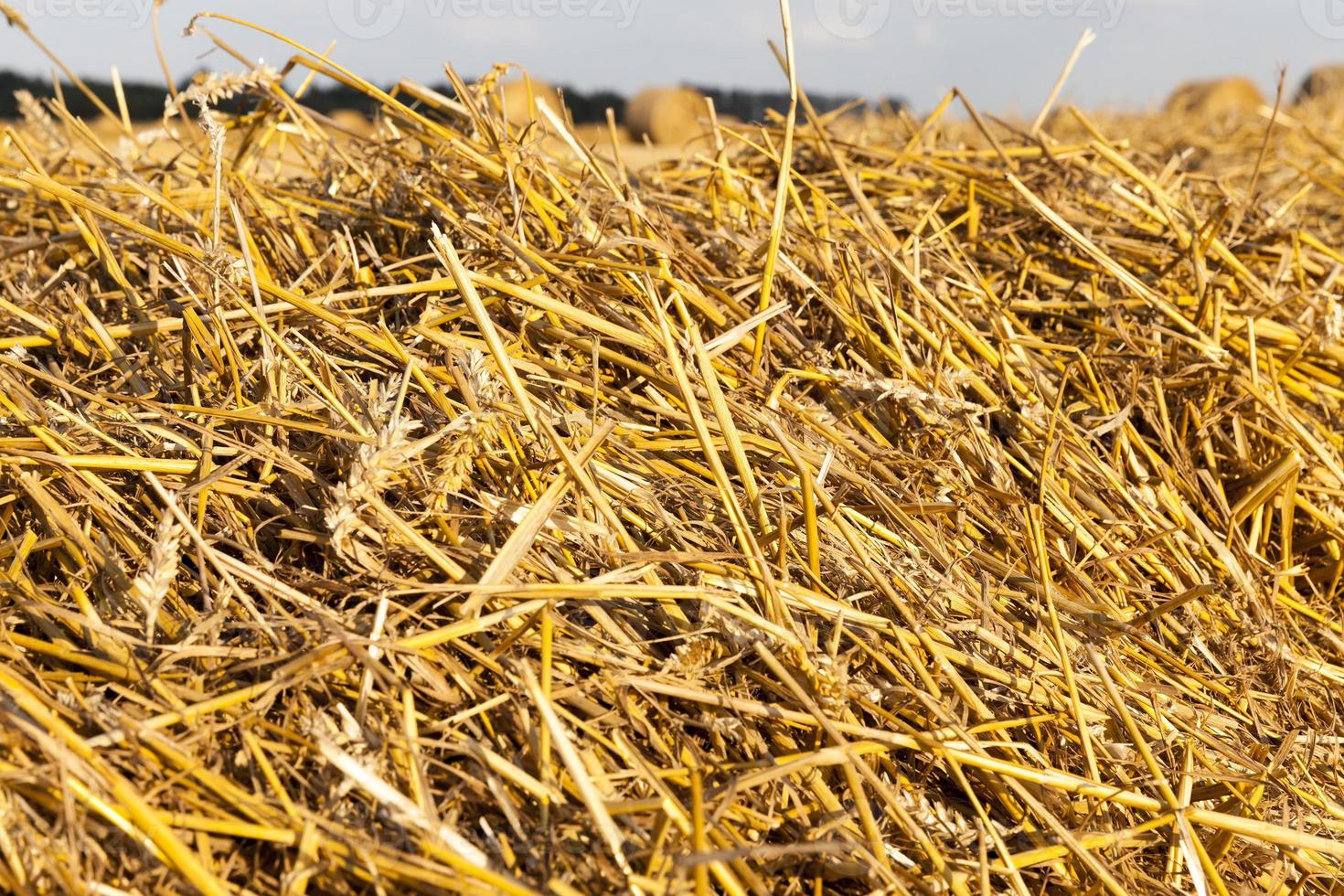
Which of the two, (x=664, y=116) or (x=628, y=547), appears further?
(x=664, y=116)

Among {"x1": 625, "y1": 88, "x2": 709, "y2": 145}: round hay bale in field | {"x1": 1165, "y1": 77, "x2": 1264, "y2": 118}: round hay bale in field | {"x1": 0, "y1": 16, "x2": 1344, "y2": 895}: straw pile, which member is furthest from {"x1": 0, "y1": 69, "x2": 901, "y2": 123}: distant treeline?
{"x1": 0, "y1": 16, "x2": 1344, "y2": 895}: straw pile

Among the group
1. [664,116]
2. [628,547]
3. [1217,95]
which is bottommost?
[628,547]

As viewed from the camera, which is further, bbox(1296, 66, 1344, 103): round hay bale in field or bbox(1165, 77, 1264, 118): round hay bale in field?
bbox(1165, 77, 1264, 118): round hay bale in field

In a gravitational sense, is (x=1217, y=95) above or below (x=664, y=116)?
above

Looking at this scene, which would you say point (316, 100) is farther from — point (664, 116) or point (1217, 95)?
point (1217, 95)

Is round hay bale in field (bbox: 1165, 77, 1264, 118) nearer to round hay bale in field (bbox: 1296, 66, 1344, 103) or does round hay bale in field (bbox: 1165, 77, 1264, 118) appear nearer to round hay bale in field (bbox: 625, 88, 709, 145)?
round hay bale in field (bbox: 1296, 66, 1344, 103)

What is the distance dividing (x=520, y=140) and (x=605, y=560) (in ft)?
2.02

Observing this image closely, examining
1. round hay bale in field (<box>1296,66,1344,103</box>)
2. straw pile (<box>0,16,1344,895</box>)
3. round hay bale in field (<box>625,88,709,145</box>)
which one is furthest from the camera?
round hay bale in field (<box>625,88,709,145</box>)

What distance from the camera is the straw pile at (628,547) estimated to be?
735 millimetres

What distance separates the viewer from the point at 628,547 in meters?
0.91

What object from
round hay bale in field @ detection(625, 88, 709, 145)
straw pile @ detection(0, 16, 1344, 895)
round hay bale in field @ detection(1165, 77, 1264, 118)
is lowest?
straw pile @ detection(0, 16, 1344, 895)

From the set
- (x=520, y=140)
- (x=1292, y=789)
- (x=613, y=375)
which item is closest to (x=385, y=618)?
(x=613, y=375)

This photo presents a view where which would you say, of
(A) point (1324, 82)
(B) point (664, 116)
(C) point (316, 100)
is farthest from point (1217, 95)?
(C) point (316, 100)

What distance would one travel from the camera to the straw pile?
0.74 m
